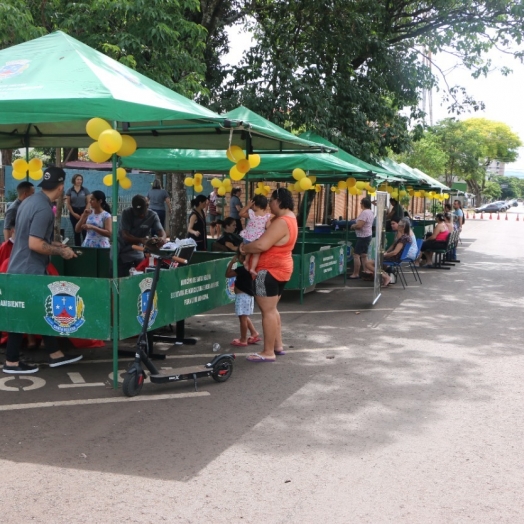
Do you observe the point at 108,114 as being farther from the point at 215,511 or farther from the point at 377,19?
the point at 377,19

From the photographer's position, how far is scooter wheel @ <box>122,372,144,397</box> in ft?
20.1

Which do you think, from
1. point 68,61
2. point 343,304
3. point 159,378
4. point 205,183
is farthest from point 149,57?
point 205,183

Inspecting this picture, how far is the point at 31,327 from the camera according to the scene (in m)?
Result: 6.58

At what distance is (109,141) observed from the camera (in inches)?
225

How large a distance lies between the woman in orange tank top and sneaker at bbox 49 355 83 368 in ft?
6.60

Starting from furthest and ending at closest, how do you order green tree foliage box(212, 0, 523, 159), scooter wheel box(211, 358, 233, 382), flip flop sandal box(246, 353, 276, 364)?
green tree foliage box(212, 0, 523, 159) → flip flop sandal box(246, 353, 276, 364) → scooter wheel box(211, 358, 233, 382)

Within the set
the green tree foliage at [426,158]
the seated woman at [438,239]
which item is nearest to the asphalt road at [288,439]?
the seated woman at [438,239]

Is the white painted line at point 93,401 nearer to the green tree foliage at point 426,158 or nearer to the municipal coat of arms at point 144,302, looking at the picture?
the municipal coat of arms at point 144,302

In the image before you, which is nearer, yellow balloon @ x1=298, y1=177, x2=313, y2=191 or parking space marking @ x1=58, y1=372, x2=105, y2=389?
parking space marking @ x1=58, y1=372, x2=105, y2=389

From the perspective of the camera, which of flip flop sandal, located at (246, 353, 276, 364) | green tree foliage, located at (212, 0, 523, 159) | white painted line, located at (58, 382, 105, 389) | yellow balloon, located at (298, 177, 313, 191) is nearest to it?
white painted line, located at (58, 382, 105, 389)

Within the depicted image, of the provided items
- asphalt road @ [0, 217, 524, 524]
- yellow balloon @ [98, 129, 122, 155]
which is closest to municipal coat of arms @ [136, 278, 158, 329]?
asphalt road @ [0, 217, 524, 524]

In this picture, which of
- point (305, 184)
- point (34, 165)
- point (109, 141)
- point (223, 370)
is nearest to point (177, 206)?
point (305, 184)

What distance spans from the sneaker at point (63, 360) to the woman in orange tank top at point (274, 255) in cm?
201

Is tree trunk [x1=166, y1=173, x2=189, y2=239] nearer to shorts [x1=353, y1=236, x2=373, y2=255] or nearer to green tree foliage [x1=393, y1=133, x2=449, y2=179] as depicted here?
shorts [x1=353, y1=236, x2=373, y2=255]
